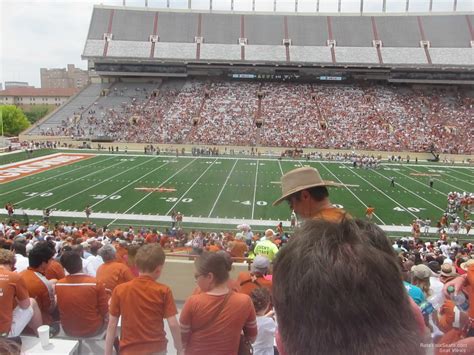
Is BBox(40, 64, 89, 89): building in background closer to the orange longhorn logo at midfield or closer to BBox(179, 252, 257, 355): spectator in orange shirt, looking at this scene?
the orange longhorn logo at midfield

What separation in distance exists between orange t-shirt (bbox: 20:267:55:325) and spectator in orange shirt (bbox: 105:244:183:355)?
1.05m

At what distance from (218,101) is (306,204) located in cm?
4867

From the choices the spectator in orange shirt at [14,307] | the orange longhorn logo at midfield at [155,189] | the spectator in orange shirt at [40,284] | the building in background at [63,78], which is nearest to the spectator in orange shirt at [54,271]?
the spectator in orange shirt at [40,284]

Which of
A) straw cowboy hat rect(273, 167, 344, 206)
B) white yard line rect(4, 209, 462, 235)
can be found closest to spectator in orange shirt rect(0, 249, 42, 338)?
straw cowboy hat rect(273, 167, 344, 206)

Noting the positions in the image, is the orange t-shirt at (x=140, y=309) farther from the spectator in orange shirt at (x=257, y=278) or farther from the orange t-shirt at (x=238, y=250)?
the orange t-shirt at (x=238, y=250)

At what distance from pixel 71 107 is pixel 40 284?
52497 mm

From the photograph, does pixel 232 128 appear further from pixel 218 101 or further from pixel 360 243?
pixel 360 243

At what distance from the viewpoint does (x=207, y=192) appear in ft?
71.7

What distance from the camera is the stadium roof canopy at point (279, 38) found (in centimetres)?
5447

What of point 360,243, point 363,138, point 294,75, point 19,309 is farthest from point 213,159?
point 360,243

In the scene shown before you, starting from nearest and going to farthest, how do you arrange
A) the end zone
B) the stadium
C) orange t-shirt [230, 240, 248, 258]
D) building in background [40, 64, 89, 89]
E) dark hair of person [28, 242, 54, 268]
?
dark hair of person [28, 242, 54, 268] → orange t-shirt [230, 240, 248, 258] → the stadium → the end zone → building in background [40, 64, 89, 89]

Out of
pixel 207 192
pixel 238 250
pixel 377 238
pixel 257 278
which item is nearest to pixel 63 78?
pixel 207 192

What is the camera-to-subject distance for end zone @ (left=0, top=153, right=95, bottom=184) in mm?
25519

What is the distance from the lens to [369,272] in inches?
38.2
